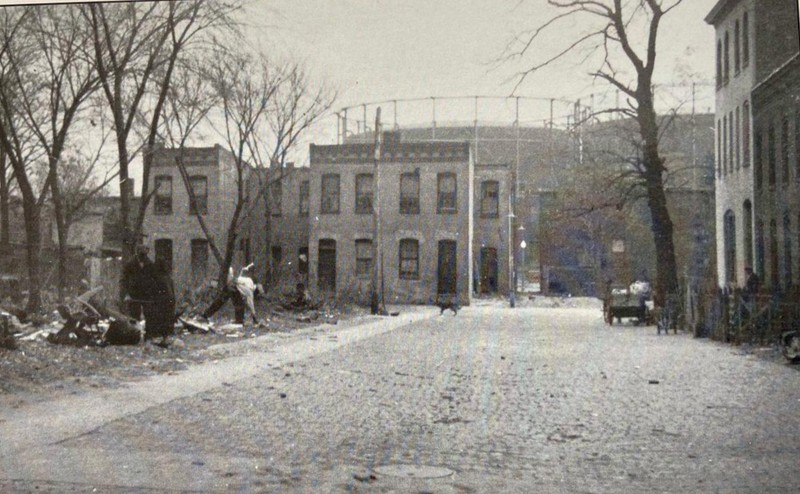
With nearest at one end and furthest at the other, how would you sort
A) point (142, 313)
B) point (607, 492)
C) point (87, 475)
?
point (607, 492) < point (87, 475) < point (142, 313)

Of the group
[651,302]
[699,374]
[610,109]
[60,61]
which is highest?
[60,61]

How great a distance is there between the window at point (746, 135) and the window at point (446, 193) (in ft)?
5.29

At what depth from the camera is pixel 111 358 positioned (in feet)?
21.5

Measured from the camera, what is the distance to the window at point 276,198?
5.29 m

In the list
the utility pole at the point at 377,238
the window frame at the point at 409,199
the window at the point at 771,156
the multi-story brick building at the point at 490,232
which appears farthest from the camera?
the window frame at the point at 409,199

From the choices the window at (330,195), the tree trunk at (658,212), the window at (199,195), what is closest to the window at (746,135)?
the tree trunk at (658,212)

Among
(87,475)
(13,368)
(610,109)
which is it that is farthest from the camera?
(13,368)

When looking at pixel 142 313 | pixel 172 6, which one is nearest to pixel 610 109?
pixel 172 6

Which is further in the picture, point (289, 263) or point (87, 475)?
point (289, 263)

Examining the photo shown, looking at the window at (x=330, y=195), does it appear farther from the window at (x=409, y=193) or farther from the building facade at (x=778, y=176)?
the building facade at (x=778, y=176)

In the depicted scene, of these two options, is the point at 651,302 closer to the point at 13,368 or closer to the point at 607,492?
the point at 607,492

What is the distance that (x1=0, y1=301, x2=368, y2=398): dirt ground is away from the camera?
5605mm

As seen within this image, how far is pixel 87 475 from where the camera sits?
376cm

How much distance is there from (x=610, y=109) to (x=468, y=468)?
2036 mm
